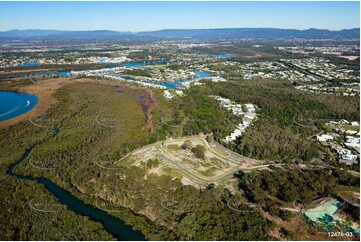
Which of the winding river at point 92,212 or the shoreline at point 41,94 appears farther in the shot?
the shoreline at point 41,94

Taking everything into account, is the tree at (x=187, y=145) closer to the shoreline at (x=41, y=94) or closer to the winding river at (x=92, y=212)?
the winding river at (x=92, y=212)

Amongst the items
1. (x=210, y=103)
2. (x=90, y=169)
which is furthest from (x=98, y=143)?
(x=210, y=103)

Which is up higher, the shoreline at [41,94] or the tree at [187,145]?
the shoreline at [41,94]

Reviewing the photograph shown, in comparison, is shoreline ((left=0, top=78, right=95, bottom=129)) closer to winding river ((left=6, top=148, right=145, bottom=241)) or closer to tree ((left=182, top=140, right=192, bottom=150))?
winding river ((left=6, top=148, right=145, bottom=241))

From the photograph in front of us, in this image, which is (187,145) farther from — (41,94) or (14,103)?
(41,94)

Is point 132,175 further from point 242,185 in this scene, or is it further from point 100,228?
point 242,185

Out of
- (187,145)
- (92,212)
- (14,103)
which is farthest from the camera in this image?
(14,103)

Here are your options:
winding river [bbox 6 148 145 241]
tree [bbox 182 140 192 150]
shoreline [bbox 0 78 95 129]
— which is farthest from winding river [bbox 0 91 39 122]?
tree [bbox 182 140 192 150]

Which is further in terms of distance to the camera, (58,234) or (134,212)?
(134,212)

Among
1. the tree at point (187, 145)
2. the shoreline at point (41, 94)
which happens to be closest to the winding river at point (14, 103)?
the shoreline at point (41, 94)

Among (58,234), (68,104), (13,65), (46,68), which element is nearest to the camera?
(58,234)

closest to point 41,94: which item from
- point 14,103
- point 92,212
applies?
point 14,103
